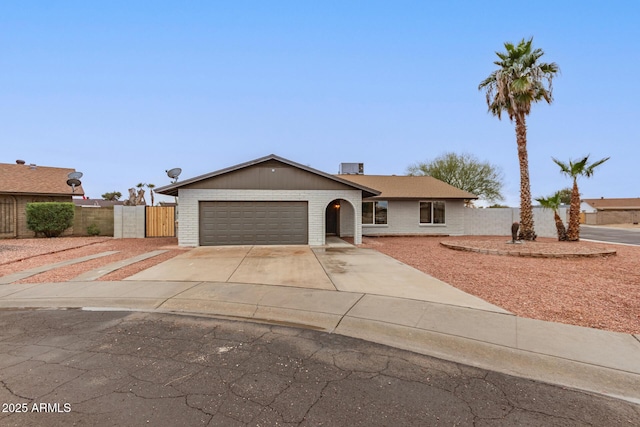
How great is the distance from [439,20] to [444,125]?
1928 cm

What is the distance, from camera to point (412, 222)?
20.8m

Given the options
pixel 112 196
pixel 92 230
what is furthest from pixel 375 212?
pixel 112 196

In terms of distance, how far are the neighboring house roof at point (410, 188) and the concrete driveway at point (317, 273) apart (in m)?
9.64

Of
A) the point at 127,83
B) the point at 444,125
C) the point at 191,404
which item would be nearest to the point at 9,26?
the point at 127,83

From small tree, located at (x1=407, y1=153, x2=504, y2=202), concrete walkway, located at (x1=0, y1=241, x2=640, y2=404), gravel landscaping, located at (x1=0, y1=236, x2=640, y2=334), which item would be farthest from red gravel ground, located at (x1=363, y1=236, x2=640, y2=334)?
small tree, located at (x1=407, y1=153, x2=504, y2=202)

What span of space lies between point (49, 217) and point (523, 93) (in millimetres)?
27496

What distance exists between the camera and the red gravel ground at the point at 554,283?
16.8 feet

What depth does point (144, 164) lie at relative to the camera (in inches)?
1829

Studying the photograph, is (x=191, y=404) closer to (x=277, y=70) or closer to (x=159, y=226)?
(x=159, y=226)

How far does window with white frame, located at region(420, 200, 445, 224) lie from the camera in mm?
21016

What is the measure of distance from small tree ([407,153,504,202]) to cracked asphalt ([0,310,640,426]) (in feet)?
108

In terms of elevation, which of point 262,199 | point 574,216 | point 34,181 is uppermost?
point 34,181

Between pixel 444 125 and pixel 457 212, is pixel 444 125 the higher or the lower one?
the higher one

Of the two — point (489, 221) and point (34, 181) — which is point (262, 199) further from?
point (34, 181)
